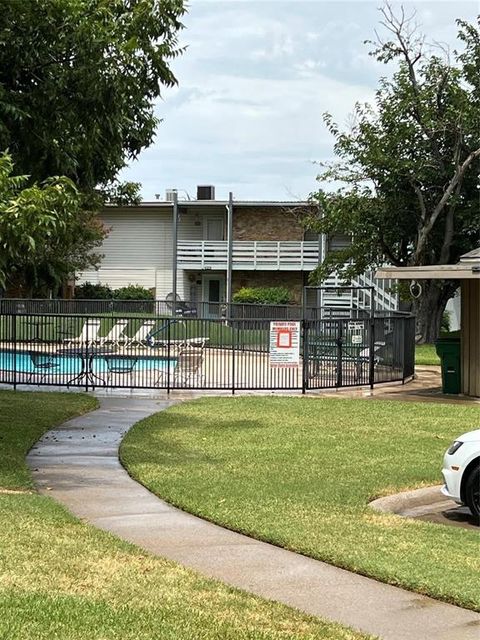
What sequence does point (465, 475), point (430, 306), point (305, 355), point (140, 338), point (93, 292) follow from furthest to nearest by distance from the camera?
point (93, 292), point (430, 306), point (140, 338), point (305, 355), point (465, 475)

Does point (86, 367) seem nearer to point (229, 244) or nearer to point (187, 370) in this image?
point (187, 370)

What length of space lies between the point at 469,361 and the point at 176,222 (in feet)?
84.4

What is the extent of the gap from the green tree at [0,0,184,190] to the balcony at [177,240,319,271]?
2991 cm

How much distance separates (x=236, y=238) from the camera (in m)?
44.0

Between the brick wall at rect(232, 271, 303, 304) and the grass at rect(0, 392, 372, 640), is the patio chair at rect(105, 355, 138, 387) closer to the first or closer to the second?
the grass at rect(0, 392, 372, 640)

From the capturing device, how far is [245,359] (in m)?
22.1

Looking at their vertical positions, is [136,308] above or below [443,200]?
below

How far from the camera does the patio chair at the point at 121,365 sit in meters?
19.6

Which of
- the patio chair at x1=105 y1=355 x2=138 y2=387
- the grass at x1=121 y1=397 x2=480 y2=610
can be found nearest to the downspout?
the patio chair at x1=105 y1=355 x2=138 y2=387

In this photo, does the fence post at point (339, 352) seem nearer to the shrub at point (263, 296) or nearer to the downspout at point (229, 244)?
the shrub at point (263, 296)

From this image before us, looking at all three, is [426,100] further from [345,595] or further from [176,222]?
[345,595]

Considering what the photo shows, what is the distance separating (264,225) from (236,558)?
3794 cm

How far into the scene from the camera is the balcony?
42094 mm

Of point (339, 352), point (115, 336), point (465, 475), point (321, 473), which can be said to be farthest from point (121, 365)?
point (465, 475)
